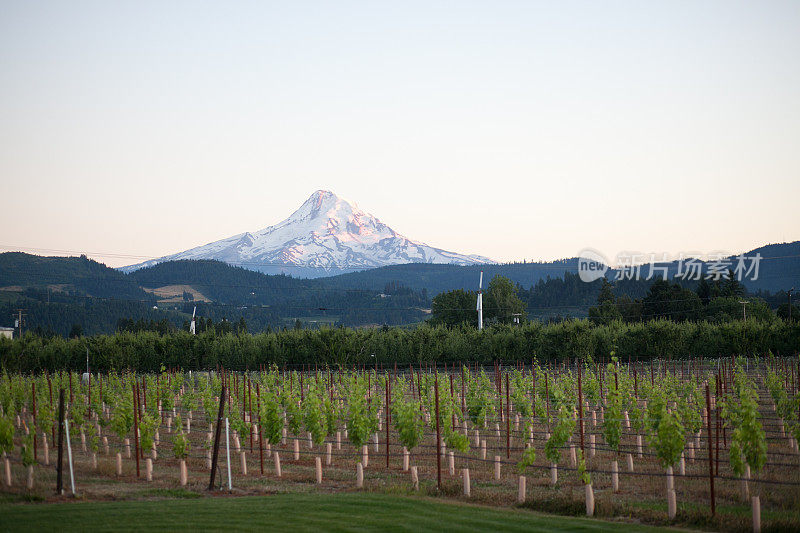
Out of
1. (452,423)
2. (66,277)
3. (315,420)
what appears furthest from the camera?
(66,277)

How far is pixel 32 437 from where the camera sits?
16625 mm

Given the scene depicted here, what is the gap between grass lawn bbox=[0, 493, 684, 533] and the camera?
11.6m

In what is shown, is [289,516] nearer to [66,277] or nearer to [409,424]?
[409,424]

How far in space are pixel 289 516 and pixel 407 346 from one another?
44273 mm

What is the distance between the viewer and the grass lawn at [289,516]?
11.6 metres

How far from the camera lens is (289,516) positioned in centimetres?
1234

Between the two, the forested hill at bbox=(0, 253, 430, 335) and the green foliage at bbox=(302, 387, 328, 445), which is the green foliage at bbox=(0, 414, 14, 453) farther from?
the forested hill at bbox=(0, 253, 430, 335)

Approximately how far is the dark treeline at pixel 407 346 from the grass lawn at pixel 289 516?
132ft

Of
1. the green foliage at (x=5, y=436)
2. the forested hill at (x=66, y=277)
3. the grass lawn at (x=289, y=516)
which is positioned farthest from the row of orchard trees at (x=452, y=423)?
the forested hill at (x=66, y=277)

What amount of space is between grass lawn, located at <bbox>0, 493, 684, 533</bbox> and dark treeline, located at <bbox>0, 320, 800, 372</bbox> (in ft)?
132

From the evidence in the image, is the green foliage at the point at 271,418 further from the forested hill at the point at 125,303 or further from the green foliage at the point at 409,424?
the forested hill at the point at 125,303

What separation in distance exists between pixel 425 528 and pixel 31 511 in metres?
7.06

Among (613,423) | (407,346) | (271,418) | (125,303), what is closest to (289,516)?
(271,418)

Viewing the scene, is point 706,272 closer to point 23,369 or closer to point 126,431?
point 23,369
